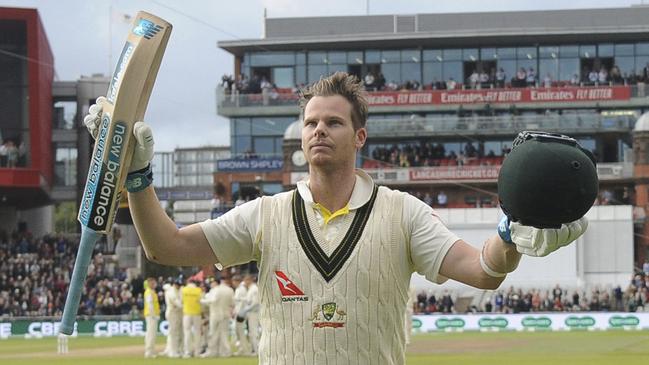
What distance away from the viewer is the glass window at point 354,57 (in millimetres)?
77312

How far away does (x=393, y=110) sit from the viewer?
248 feet

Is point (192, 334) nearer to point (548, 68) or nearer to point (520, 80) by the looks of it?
point (520, 80)

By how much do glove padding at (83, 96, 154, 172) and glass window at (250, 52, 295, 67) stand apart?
7096 cm

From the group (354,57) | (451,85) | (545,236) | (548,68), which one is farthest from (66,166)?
(545,236)

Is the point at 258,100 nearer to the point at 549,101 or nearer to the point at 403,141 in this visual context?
the point at 403,141

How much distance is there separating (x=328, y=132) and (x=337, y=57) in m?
71.0

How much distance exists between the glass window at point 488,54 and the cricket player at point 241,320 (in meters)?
45.2

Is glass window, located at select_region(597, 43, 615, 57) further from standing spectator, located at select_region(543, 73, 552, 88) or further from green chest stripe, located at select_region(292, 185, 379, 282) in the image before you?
green chest stripe, located at select_region(292, 185, 379, 282)

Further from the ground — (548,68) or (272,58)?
(272,58)

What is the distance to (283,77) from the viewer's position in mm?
77812

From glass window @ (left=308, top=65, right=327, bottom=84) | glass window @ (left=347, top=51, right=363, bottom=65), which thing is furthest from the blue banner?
glass window @ (left=347, top=51, right=363, bottom=65)

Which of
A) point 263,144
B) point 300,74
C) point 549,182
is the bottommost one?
point 549,182

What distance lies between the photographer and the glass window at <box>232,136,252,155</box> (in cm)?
7812

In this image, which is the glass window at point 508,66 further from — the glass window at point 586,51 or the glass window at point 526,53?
the glass window at point 586,51
